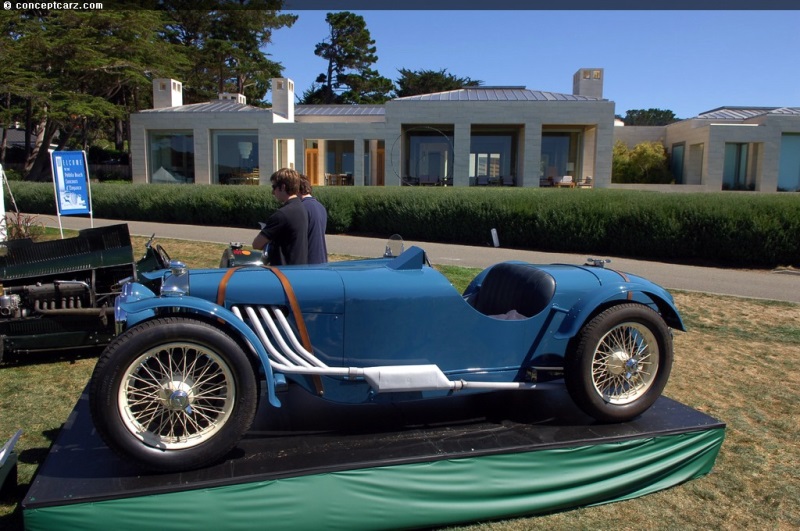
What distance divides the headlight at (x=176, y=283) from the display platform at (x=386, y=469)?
33.2 inches

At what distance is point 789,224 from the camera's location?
1288 centimetres

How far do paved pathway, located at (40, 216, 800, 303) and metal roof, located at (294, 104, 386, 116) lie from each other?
20.1 m

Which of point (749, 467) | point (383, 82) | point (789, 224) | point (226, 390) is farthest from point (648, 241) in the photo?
point (383, 82)

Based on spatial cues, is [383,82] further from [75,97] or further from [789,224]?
[789,224]

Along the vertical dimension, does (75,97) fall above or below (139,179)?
above

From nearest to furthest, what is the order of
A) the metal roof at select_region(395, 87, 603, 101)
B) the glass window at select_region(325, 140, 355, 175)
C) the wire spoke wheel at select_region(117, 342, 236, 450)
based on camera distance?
Answer: the wire spoke wheel at select_region(117, 342, 236, 450) < the metal roof at select_region(395, 87, 603, 101) < the glass window at select_region(325, 140, 355, 175)

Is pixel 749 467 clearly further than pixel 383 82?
No

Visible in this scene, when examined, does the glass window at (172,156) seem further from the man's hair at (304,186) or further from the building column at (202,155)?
the man's hair at (304,186)

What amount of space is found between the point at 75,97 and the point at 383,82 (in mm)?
34540

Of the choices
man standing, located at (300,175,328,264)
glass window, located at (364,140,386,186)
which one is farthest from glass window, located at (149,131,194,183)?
man standing, located at (300,175,328,264)

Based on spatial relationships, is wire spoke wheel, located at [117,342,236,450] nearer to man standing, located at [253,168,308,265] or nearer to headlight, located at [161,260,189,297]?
headlight, located at [161,260,189,297]

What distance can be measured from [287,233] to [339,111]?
32.8 meters

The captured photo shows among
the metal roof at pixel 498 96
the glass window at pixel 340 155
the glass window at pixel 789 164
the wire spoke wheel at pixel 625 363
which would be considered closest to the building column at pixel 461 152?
the metal roof at pixel 498 96

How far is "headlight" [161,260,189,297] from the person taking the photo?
3.17 metres
